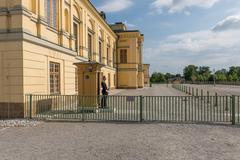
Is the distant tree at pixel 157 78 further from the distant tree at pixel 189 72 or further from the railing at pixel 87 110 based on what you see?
the railing at pixel 87 110

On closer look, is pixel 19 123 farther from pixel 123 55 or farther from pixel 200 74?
pixel 200 74

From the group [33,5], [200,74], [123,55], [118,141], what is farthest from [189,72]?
[118,141]

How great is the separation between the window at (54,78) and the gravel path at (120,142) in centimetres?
562

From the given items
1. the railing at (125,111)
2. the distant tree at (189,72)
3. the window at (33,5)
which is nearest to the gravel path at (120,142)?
the railing at (125,111)

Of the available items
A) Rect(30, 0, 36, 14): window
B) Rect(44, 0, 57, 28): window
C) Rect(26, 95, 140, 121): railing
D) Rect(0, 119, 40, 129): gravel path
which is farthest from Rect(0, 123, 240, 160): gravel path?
Rect(44, 0, 57, 28): window

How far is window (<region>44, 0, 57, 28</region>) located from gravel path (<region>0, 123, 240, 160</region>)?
7.76m

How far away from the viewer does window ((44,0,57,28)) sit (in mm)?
14816

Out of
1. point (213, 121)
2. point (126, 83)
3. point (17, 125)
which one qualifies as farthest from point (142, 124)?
point (126, 83)

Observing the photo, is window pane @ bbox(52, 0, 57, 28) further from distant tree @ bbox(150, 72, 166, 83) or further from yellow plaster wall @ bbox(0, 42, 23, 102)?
distant tree @ bbox(150, 72, 166, 83)

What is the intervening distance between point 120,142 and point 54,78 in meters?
9.40

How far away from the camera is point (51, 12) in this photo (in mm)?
15297

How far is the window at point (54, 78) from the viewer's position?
49.1ft

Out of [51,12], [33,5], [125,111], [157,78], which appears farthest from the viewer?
[157,78]

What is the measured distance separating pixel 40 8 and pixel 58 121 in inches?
254
